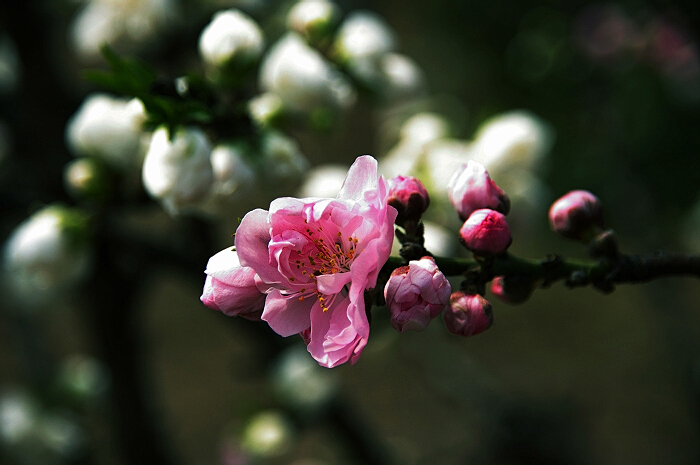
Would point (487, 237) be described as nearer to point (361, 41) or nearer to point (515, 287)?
point (515, 287)

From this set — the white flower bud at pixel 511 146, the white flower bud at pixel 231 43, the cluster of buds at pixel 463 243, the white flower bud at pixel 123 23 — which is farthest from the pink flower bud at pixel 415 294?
the white flower bud at pixel 123 23

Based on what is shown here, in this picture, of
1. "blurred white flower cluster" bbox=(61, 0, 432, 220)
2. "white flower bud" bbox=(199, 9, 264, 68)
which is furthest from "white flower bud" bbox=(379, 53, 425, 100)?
"white flower bud" bbox=(199, 9, 264, 68)

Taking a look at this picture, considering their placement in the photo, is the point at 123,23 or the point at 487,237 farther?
the point at 123,23

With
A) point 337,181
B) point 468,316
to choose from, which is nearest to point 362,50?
point 337,181

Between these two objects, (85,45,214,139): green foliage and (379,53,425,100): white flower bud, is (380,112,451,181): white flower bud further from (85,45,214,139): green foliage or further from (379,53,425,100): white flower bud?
(85,45,214,139): green foliage

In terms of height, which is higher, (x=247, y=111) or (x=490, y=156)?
(x=247, y=111)

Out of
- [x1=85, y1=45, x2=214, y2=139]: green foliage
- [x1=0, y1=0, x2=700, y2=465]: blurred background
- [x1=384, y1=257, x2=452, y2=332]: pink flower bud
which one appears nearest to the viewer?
[x1=384, y1=257, x2=452, y2=332]: pink flower bud

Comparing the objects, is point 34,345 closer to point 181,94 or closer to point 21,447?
point 21,447

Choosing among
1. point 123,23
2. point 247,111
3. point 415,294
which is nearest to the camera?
point 415,294
